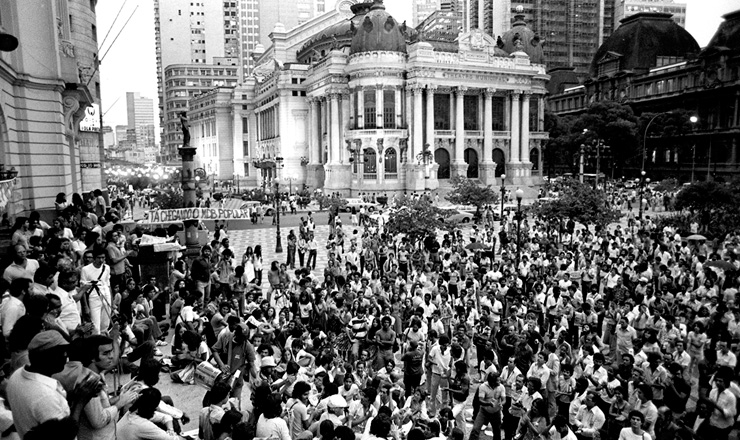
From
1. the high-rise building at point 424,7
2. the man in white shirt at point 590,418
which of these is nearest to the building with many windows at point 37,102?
the man in white shirt at point 590,418

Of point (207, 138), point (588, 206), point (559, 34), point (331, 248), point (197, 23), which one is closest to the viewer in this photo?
point (331, 248)

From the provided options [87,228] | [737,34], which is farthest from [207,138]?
[87,228]

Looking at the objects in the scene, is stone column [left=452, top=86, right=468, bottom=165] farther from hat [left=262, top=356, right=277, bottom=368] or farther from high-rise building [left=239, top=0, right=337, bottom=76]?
high-rise building [left=239, top=0, right=337, bottom=76]

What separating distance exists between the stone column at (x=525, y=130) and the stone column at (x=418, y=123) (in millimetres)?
14822

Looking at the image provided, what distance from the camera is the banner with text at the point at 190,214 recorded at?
22.0 m

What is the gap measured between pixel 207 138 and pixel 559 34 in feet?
251

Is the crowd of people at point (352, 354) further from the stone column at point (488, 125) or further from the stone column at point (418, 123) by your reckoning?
the stone column at point (488, 125)

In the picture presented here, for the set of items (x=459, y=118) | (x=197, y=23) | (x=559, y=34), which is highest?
(x=197, y=23)

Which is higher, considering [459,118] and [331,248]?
[459,118]

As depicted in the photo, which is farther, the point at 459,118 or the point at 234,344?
the point at 459,118

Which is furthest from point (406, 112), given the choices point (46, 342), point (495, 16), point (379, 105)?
point (495, 16)

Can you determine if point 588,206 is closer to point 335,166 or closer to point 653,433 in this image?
point 653,433

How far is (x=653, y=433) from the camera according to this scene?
906 cm

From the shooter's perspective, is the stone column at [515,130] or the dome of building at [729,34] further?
the stone column at [515,130]
